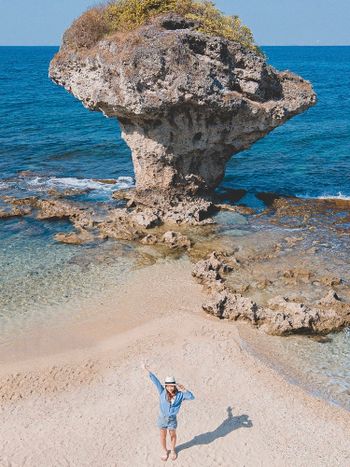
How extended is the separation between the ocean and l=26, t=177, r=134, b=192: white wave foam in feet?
0.24

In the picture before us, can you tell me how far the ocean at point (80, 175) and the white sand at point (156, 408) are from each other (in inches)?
96.9

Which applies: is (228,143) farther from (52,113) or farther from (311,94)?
(52,113)

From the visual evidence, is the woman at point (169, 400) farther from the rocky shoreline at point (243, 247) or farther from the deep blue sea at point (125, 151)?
the deep blue sea at point (125, 151)

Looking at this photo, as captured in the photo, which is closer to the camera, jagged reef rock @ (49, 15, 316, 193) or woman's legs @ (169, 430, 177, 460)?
woman's legs @ (169, 430, 177, 460)

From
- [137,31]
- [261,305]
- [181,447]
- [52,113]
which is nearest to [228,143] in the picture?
[137,31]

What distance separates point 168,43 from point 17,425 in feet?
62.8

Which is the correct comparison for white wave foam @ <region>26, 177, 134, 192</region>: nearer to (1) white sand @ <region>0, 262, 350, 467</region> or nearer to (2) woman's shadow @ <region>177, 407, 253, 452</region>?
(1) white sand @ <region>0, 262, 350, 467</region>

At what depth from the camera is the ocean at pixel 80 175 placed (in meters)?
21.7

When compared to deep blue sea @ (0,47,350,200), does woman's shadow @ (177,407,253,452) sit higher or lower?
lower

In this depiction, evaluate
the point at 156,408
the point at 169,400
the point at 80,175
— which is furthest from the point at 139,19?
the point at 169,400

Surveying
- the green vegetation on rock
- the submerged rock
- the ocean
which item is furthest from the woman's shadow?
the green vegetation on rock

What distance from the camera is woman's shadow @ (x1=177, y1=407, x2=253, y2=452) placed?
13.9m

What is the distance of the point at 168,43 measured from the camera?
25016 mm

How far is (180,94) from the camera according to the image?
25.2m
